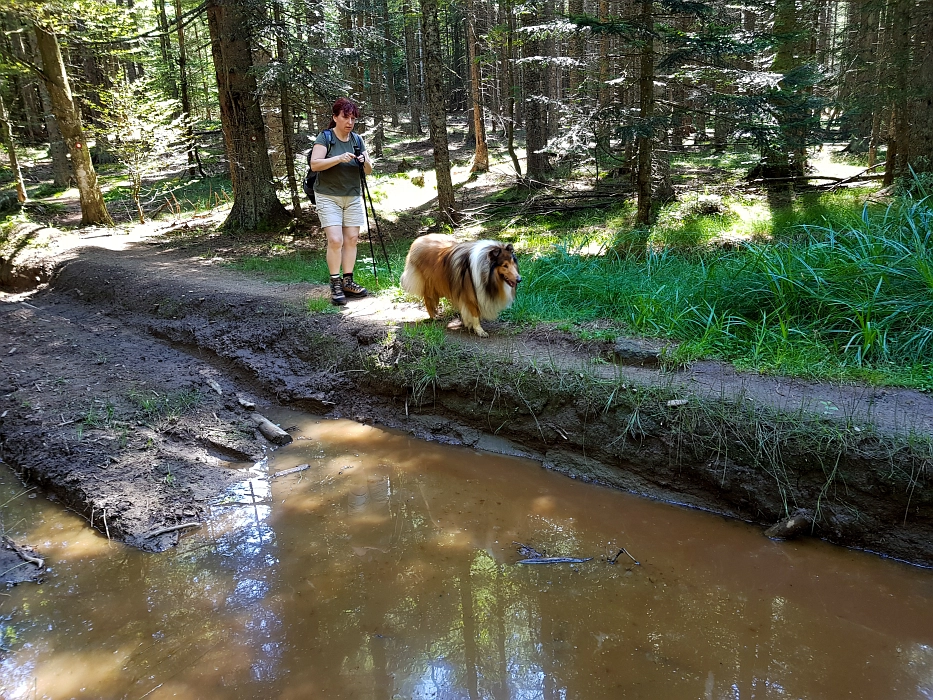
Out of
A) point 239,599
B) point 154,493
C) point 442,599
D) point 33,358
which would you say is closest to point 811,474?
point 442,599

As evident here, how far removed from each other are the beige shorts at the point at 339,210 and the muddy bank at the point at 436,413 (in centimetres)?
99

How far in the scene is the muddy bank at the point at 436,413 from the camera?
3.82 metres

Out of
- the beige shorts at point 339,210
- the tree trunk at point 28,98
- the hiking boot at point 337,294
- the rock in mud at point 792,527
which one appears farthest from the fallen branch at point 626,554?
the tree trunk at point 28,98

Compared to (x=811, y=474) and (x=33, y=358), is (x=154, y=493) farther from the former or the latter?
(x=811, y=474)

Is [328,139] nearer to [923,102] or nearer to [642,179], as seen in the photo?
[642,179]

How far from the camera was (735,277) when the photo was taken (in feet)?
18.2

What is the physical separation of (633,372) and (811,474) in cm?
148

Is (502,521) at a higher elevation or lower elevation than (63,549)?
lower

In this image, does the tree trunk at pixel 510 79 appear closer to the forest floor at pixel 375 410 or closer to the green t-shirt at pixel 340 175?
the green t-shirt at pixel 340 175

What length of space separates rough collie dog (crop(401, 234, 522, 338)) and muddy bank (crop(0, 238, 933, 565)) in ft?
1.10

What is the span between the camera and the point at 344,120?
578 centimetres

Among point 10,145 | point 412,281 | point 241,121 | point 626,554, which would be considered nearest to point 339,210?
point 412,281

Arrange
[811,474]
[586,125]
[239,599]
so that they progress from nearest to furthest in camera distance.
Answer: [239,599], [811,474], [586,125]

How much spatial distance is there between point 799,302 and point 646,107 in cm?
345
